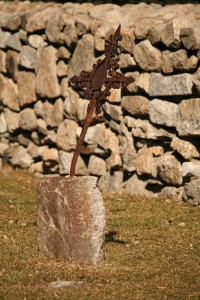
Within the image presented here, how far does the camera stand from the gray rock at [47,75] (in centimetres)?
1216

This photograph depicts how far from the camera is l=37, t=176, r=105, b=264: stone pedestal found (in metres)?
7.00

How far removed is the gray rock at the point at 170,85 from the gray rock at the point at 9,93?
345 cm

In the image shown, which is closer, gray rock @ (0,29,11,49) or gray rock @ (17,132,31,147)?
gray rock @ (17,132,31,147)

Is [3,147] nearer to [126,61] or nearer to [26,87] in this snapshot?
[26,87]

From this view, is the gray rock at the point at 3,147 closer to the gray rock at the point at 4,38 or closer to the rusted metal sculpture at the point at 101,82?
the gray rock at the point at 4,38

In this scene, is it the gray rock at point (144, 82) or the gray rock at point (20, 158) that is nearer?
the gray rock at point (144, 82)

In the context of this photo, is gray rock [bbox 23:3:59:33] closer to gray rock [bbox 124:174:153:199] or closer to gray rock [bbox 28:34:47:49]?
gray rock [bbox 28:34:47:49]

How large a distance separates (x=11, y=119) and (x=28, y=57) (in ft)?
3.46

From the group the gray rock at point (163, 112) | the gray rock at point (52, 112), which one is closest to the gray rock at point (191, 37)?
the gray rock at point (163, 112)

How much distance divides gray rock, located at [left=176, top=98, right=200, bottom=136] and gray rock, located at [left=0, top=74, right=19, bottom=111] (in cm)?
395

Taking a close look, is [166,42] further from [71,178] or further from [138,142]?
[71,178]

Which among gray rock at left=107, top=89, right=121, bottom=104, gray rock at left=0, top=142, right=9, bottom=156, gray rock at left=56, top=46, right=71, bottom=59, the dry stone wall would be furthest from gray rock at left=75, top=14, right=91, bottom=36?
gray rock at left=0, top=142, right=9, bottom=156

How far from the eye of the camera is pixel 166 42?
32.6 feet

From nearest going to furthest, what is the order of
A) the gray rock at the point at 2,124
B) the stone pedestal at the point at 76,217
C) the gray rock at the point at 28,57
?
the stone pedestal at the point at 76,217 < the gray rock at the point at 28,57 < the gray rock at the point at 2,124
